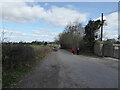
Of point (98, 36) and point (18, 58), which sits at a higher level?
point (98, 36)

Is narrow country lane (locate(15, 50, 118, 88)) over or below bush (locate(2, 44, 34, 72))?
below

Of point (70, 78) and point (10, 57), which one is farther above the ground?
point (10, 57)

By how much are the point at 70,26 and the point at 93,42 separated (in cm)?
2279

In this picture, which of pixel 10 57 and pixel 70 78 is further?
pixel 10 57

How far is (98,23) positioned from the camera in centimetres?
2872

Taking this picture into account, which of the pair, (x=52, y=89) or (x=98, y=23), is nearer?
(x=52, y=89)

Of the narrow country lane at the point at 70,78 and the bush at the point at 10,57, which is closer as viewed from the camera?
the narrow country lane at the point at 70,78

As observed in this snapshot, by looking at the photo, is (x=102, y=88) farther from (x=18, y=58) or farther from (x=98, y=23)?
(x=98, y=23)

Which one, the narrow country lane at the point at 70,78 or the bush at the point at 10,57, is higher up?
the bush at the point at 10,57

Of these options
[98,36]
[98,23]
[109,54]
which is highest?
[98,23]

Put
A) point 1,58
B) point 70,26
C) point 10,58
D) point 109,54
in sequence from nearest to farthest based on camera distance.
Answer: point 1,58 → point 10,58 → point 109,54 → point 70,26

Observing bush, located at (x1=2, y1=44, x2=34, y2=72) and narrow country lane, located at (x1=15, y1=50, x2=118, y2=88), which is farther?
bush, located at (x1=2, y1=44, x2=34, y2=72)

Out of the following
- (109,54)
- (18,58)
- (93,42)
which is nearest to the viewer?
(18,58)

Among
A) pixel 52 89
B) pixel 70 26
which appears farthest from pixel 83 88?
pixel 70 26
